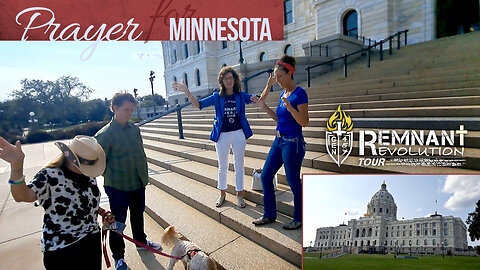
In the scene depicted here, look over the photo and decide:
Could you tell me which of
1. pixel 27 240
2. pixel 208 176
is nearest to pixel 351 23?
pixel 208 176

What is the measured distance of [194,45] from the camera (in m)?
39.5

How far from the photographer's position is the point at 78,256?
5.72ft

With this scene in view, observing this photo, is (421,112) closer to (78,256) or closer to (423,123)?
(423,123)

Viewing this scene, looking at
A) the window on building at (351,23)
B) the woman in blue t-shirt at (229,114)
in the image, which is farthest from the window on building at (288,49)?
the woman in blue t-shirt at (229,114)

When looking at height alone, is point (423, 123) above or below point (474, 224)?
above

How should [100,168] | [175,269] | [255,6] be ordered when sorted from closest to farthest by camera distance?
[100,168], [175,269], [255,6]

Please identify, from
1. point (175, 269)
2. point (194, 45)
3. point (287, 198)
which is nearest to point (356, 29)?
point (287, 198)

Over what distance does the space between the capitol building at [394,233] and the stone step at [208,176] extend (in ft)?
5.04

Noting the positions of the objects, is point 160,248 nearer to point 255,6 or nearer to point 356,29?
point 255,6

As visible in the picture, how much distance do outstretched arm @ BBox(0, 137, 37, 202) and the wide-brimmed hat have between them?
215 millimetres

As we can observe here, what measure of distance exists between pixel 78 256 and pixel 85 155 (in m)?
0.73

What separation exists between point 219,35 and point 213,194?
91.8 inches

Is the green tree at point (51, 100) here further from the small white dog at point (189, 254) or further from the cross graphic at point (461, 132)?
the cross graphic at point (461, 132)

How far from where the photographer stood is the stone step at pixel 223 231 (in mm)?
2469
